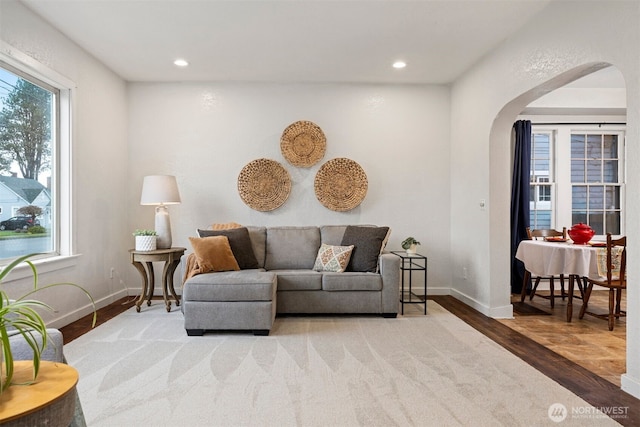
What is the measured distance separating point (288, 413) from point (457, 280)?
341 centimetres

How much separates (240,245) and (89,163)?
71.1 inches

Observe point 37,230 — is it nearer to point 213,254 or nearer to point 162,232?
point 162,232

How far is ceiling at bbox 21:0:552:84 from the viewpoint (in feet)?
10.4

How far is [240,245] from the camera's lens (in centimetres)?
420

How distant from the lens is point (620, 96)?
207 inches

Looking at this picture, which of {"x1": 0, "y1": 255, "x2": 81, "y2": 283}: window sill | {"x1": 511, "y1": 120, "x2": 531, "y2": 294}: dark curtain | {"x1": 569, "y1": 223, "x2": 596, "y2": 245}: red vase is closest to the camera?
{"x1": 0, "y1": 255, "x2": 81, "y2": 283}: window sill

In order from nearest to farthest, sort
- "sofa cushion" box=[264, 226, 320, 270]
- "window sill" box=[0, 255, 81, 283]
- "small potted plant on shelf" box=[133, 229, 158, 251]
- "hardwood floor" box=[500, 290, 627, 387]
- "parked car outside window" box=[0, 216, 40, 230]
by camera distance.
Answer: "hardwood floor" box=[500, 290, 627, 387] < "window sill" box=[0, 255, 81, 283] < "parked car outside window" box=[0, 216, 40, 230] < "small potted plant on shelf" box=[133, 229, 158, 251] < "sofa cushion" box=[264, 226, 320, 270]

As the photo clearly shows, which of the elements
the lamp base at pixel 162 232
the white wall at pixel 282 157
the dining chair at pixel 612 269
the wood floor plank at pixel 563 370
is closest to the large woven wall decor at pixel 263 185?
the white wall at pixel 282 157

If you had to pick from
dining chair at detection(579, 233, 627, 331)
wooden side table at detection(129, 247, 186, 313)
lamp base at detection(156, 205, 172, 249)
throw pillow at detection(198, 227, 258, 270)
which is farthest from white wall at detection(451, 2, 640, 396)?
lamp base at detection(156, 205, 172, 249)

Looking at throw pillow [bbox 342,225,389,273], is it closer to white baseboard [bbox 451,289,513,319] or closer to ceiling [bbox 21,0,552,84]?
white baseboard [bbox 451,289,513,319]

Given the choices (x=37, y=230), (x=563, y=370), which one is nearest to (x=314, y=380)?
(x=563, y=370)

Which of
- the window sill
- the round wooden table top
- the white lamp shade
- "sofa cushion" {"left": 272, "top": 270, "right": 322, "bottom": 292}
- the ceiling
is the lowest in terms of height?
"sofa cushion" {"left": 272, "top": 270, "right": 322, "bottom": 292}

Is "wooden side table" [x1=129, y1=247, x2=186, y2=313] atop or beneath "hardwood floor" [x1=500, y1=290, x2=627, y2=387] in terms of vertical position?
atop

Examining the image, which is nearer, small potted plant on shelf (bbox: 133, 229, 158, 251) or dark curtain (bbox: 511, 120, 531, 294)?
small potted plant on shelf (bbox: 133, 229, 158, 251)
